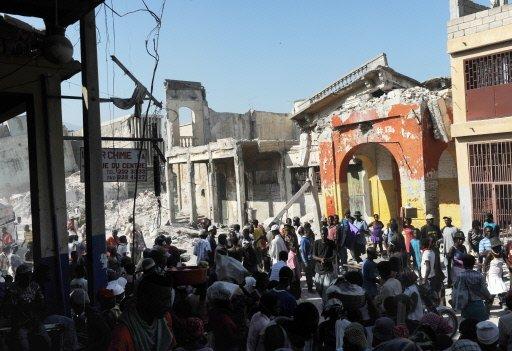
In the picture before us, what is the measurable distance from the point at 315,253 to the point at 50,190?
16.0 feet

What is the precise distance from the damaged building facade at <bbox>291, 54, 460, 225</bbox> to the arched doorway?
4 cm

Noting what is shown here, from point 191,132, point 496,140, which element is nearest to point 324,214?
point 496,140

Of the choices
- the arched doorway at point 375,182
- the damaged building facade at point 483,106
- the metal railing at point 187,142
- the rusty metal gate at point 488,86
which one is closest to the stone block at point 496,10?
the damaged building facade at point 483,106

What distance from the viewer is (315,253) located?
31.2ft

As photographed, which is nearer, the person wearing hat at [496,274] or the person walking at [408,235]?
the person wearing hat at [496,274]

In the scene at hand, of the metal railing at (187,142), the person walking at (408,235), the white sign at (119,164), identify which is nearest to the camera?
the white sign at (119,164)

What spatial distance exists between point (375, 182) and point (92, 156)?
16323 millimetres

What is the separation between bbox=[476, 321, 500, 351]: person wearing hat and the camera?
403 cm

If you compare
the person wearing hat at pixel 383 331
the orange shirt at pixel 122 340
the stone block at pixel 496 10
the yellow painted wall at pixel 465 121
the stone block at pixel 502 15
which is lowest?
the person wearing hat at pixel 383 331

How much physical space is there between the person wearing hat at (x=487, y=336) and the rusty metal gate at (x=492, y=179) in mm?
10793

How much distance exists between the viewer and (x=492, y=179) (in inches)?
556

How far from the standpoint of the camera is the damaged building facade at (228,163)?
24.3 m

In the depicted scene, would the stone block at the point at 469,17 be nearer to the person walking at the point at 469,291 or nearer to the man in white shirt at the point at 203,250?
the man in white shirt at the point at 203,250

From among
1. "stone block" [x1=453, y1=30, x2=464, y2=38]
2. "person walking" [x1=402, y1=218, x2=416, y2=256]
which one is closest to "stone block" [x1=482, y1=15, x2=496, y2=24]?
"stone block" [x1=453, y1=30, x2=464, y2=38]
